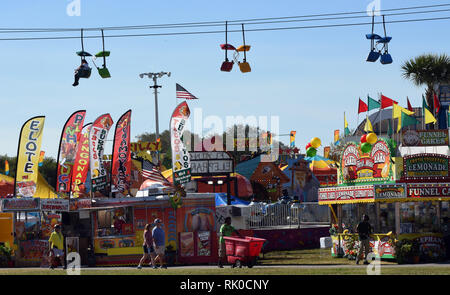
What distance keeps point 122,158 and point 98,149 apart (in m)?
1.20

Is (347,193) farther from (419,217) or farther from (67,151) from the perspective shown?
(67,151)

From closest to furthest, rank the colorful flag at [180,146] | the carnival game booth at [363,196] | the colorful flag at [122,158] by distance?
the carnival game booth at [363,196] < the colorful flag at [180,146] < the colorful flag at [122,158]

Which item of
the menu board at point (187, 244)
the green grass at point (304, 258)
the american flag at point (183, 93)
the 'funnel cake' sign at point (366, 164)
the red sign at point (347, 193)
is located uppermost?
the american flag at point (183, 93)

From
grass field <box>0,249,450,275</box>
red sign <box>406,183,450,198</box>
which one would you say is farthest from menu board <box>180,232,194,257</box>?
red sign <box>406,183,450,198</box>

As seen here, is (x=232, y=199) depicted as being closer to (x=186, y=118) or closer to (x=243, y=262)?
(x=186, y=118)

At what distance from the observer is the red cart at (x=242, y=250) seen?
86.2 ft

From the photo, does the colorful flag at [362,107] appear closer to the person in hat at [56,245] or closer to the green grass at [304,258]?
the green grass at [304,258]

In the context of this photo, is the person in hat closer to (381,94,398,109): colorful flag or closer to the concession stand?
the concession stand

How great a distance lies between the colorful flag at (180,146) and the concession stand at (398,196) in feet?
20.9

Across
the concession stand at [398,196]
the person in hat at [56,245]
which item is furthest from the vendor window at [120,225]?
the concession stand at [398,196]

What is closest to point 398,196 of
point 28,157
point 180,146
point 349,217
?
point 349,217

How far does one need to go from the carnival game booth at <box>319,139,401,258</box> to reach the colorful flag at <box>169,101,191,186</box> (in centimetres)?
635

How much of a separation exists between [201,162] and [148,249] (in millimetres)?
15493

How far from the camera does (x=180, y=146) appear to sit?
31.3 metres
